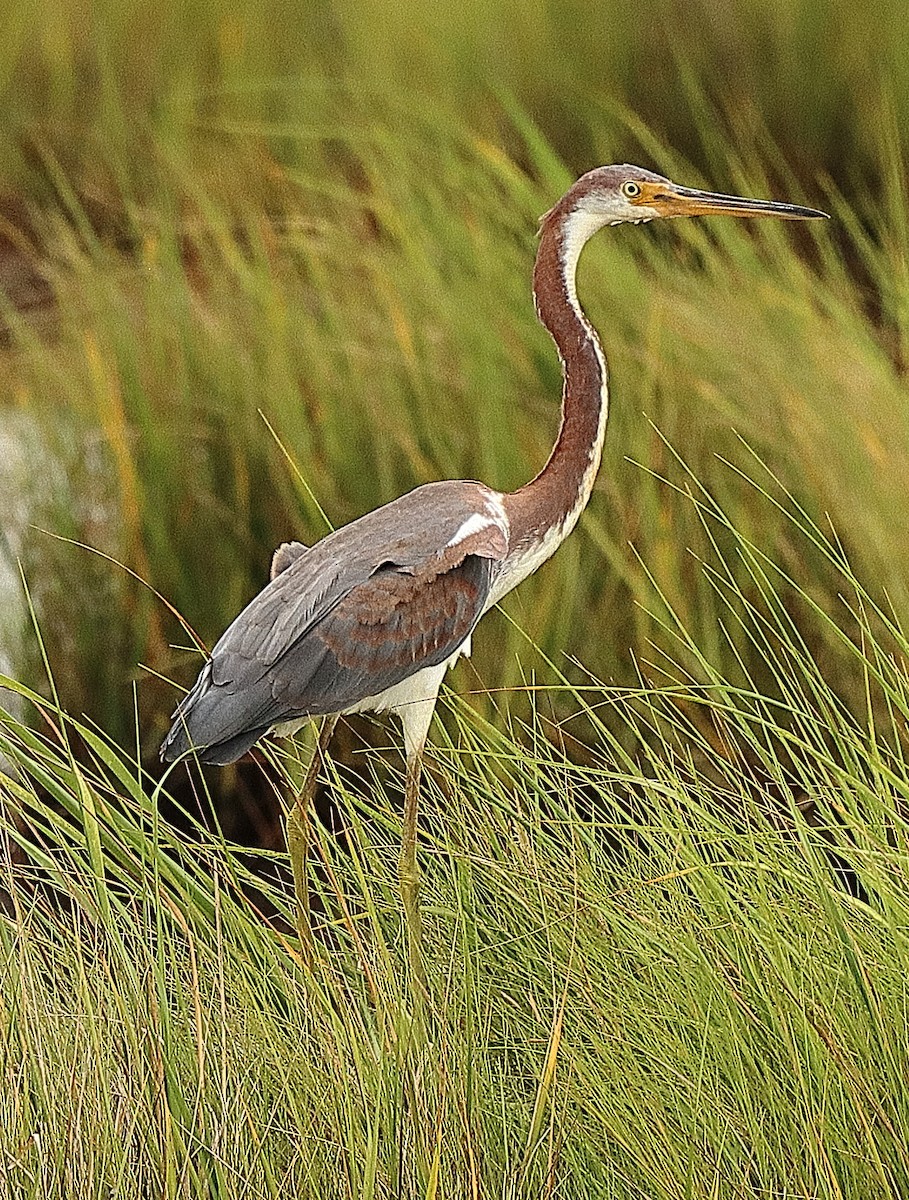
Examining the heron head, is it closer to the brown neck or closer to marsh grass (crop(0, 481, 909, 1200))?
the brown neck

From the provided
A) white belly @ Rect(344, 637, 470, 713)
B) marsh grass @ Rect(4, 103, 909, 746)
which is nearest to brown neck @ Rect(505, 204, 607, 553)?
white belly @ Rect(344, 637, 470, 713)

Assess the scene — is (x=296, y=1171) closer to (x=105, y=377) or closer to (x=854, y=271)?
(x=105, y=377)

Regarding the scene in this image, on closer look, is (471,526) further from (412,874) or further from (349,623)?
(412,874)

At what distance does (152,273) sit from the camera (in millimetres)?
2916

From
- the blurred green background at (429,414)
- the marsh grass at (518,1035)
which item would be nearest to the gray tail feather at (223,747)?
the marsh grass at (518,1035)

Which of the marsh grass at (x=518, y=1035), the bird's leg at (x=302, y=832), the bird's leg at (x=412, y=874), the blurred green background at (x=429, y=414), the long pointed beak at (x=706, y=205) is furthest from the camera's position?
the blurred green background at (x=429, y=414)

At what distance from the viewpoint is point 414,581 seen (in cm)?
184

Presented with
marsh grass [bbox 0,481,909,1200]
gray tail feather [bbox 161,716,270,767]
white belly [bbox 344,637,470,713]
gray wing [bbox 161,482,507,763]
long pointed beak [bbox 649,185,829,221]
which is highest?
long pointed beak [bbox 649,185,829,221]

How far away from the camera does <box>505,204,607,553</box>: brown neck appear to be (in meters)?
1.94

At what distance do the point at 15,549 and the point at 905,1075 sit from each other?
178 cm

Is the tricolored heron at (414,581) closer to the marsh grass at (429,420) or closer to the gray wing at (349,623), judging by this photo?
the gray wing at (349,623)

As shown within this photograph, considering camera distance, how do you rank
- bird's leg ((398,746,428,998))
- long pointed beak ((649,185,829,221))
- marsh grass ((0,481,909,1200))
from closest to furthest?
marsh grass ((0,481,909,1200)) < bird's leg ((398,746,428,998)) < long pointed beak ((649,185,829,221))

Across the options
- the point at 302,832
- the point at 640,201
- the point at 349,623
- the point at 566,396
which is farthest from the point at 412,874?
the point at 640,201

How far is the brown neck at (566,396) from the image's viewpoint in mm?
1942
